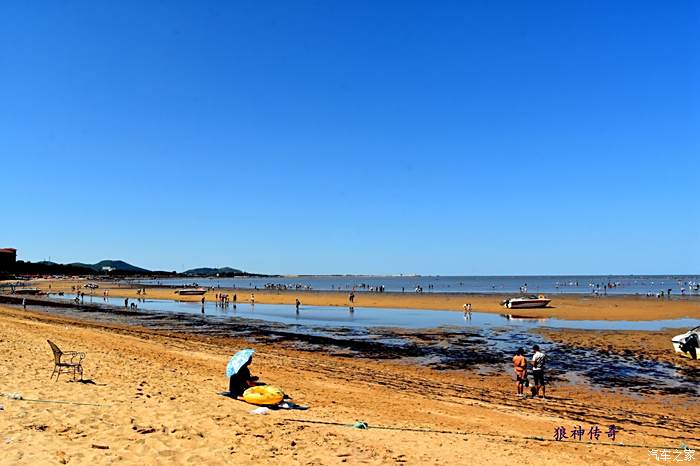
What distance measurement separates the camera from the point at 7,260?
517 feet

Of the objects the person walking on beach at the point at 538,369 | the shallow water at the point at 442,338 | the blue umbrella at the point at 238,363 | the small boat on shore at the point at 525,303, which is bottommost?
the shallow water at the point at 442,338

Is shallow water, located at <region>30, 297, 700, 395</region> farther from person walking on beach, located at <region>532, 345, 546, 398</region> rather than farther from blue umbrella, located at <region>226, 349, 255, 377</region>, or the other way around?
blue umbrella, located at <region>226, 349, 255, 377</region>

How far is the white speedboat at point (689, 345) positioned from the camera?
70.9ft

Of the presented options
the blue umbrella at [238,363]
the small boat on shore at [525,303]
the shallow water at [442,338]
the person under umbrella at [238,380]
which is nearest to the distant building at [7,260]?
the shallow water at [442,338]

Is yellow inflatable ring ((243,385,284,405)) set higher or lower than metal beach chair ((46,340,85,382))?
lower

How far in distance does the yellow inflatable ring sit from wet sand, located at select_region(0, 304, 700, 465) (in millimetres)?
476

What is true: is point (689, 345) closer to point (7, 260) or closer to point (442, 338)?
point (442, 338)

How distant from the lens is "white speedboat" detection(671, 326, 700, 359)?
851 inches

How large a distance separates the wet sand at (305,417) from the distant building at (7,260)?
16444 cm

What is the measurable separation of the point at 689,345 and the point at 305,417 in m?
19.6

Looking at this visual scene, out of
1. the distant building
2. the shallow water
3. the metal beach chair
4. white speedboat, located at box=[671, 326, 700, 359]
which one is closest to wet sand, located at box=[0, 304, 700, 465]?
the metal beach chair

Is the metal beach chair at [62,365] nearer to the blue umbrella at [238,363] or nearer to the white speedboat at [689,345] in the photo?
the blue umbrella at [238,363]

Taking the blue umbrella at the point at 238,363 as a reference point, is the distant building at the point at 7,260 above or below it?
above

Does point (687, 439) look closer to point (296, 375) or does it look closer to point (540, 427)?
point (540, 427)
